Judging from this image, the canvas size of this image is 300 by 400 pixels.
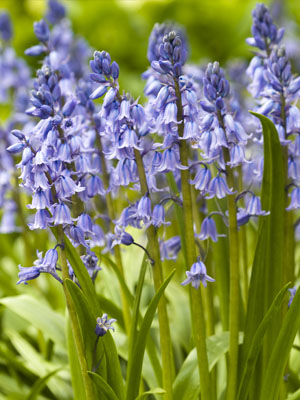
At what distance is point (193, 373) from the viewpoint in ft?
8.89

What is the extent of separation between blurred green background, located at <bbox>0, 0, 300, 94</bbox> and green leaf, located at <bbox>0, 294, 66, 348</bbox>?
1023 centimetres

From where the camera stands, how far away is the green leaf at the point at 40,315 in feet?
10.6

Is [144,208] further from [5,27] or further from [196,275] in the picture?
[5,27]

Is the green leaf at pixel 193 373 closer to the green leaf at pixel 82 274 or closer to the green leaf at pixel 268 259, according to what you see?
the green leaf at pixel 268 259

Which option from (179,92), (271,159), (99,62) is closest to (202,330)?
(271,159)

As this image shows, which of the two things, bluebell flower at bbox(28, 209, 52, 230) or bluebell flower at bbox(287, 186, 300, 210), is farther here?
bluebell flower at bbox(287, 186, 300, 210)

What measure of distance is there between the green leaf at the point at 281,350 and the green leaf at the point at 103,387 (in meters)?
0.73

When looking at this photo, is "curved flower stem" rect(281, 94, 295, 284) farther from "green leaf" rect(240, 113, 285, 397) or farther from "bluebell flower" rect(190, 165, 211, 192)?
"bluebell flower" rect(190, 165, 211, 192)

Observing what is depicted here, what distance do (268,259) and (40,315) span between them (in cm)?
155

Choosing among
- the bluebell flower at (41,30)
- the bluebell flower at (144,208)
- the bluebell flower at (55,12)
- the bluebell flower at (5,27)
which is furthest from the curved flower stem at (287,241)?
the bluebell flower at (5,27)

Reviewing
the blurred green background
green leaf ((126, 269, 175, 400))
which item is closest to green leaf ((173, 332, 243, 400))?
green leaf ((126, 269, 175, 400))

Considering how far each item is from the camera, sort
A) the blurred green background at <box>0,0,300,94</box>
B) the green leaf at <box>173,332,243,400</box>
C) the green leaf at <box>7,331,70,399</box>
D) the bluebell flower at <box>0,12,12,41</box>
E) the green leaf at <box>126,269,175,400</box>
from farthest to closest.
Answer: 1. the blurred green background at <box>0,0,300,94</box>
2. the bluebell flower at <box>0,12,12,41</box>
3. the green leaf at <box>7,331,70,399</box>
4. the green leaf at <box>173,332,243,400</box>
5. the green leaf at <box>126,269,175,400</box>

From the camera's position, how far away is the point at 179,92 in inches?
85.7

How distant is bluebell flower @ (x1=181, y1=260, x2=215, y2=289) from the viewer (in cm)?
224
